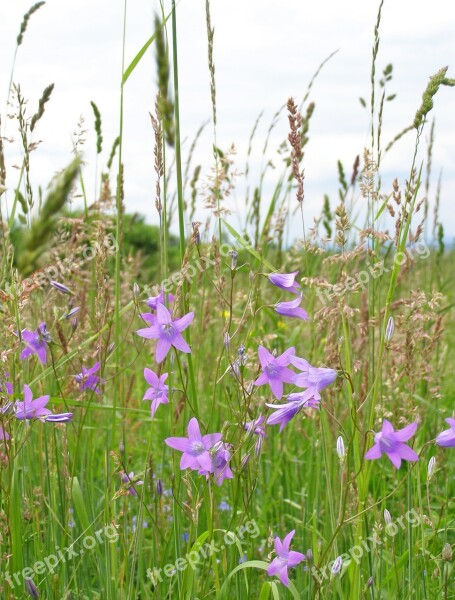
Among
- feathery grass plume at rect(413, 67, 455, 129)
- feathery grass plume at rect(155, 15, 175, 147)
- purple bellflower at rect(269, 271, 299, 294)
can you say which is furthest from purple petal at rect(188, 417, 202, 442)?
feathery grass plume at rect(413, 67, 455, 129)

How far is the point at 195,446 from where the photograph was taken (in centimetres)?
162

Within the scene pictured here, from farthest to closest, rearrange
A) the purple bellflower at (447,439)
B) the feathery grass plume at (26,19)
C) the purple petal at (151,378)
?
the feathery grass plume at (26,19) < the purple petal at (151,378) < the purple bellflower at (447,439)

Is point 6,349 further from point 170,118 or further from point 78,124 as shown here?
point 78,124

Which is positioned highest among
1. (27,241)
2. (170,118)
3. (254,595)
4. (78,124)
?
(78,124)

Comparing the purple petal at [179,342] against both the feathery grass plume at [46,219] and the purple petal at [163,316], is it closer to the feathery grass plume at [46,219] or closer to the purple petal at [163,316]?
the purple petal at [163,316]

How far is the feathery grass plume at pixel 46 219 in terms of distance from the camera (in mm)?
798

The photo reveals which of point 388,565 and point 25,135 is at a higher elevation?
point 25,135

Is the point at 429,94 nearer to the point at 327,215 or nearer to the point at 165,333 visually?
the point at 165,333

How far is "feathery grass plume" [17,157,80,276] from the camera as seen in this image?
798 mm

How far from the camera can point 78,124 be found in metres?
2.53

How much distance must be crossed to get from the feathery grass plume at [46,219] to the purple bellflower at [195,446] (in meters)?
0.82

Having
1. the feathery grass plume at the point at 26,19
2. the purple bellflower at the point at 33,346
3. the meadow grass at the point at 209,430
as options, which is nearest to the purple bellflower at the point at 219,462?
the meadow grass at the point at 209,430

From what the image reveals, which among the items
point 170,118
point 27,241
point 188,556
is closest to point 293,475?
point 188,556

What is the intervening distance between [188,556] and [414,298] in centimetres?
92
